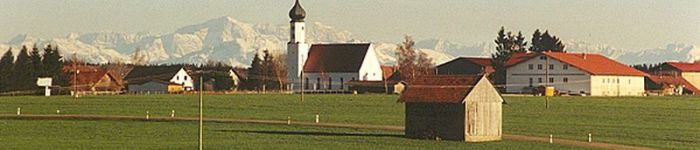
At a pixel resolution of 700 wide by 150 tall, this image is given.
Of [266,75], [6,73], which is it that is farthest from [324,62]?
[6,73]

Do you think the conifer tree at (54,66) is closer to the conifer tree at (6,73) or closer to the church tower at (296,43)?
the conifer tree at (6,73)

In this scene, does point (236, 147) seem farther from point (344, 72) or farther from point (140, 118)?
point (344, 72)

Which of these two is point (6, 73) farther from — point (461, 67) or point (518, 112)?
point (518, 112)

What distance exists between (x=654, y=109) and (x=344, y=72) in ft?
244

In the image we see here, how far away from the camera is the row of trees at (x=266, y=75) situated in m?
178

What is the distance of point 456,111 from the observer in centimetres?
6562

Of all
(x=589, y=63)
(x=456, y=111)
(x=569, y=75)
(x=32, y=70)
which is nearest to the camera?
(x=456, y=111)

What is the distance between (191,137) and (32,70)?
252 ft

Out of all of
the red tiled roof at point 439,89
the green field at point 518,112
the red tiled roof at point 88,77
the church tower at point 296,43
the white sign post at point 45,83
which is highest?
the church tower at point 296,43

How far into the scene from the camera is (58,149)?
5412 cm

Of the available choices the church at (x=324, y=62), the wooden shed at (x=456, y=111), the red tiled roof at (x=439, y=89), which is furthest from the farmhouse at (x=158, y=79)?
the wooden shed at (x=456, y=111)

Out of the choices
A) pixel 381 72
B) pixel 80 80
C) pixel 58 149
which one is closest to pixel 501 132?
pixel 58 149

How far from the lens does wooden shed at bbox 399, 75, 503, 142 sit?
65.3m

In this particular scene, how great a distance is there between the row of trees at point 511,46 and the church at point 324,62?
1783cm
